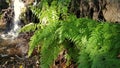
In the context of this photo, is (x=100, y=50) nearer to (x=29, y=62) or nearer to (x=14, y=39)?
(x=29, y=62)

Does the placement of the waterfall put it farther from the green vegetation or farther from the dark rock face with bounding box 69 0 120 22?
the green vegetation

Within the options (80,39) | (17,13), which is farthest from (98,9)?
(17,13)

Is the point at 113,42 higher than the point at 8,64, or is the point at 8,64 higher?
the point at 113,42

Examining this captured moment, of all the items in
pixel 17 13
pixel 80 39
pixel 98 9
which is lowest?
pixel 17 13

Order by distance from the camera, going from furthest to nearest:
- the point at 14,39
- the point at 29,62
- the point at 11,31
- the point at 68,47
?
the point at 11,31 < the point at 14,39 < the point at 29,62 < the point at 68,47

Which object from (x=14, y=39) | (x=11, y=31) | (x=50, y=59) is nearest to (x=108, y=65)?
(x=50, y=59)

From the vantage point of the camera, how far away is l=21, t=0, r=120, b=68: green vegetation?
3.51 m

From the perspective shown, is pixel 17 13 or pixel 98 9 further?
pixel 17 13

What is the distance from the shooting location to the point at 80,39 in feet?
13.1

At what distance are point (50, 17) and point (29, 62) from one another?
1445 mm

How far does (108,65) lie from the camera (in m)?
3.30

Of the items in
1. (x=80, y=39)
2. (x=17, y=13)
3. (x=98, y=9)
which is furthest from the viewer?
(x=17, y=13)

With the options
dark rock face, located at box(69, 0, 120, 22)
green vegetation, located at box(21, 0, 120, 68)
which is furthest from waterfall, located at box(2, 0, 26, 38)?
green vegetation, located at box(21, 0, 120, 68)

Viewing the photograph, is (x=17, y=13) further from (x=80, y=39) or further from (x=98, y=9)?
(x=80, y=39)
